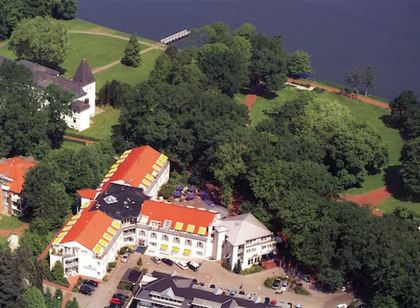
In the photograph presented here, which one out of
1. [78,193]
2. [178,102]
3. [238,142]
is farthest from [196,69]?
[78,193]

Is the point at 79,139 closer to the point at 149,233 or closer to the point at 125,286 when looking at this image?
the point at 149,233

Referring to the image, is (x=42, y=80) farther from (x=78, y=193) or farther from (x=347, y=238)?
(x=347, y=238)

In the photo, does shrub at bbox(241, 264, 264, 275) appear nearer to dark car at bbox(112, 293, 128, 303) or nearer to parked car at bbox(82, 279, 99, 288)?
dark car at bbox(112, 293, 128, 303)

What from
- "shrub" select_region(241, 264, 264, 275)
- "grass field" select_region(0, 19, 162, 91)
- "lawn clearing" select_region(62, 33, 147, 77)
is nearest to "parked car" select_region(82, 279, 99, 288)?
"shrub" select_region(241, 264, 264, 275)

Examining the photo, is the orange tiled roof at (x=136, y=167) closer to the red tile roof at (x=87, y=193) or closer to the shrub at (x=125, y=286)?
the red tile roof at (x=87, y=193)

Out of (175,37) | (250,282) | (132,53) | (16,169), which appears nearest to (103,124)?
(16,169)

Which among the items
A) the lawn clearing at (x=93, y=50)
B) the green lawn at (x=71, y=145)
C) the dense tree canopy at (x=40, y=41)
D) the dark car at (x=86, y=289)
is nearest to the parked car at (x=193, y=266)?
the dark car at (x=86, y=289)
